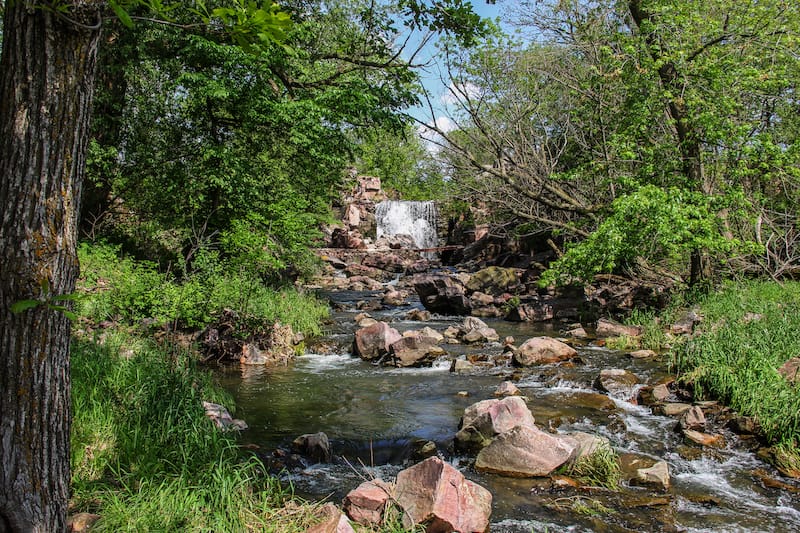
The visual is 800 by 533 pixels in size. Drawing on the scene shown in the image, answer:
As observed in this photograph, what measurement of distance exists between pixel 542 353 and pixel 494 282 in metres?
10.0

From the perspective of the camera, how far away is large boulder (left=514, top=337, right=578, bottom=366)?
10.1m

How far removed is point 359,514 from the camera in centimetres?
415

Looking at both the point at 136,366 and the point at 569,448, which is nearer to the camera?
the point at 569,448

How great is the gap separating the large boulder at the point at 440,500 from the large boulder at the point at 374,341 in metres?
6.40

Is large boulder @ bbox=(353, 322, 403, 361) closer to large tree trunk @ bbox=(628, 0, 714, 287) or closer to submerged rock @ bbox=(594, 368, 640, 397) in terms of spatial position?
submerged rock @ bbox=(594, 368, 640, 397)

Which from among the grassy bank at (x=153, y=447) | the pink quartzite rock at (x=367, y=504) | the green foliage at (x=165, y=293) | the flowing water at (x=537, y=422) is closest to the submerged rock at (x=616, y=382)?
the flowing water at (x=537, y=422)

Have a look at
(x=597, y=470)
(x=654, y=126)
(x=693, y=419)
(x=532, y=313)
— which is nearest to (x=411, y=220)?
(x=532, y=313)

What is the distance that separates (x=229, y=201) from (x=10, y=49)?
11050 mm

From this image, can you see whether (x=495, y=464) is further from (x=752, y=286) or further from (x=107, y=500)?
(x=752, y=286)

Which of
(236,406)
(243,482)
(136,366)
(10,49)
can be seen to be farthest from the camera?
(236,406)

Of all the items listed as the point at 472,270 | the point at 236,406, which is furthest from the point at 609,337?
the point at 472,270

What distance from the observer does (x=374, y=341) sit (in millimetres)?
11109

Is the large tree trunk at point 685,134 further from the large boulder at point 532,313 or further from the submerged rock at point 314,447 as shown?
the submerged rock at point 314,447

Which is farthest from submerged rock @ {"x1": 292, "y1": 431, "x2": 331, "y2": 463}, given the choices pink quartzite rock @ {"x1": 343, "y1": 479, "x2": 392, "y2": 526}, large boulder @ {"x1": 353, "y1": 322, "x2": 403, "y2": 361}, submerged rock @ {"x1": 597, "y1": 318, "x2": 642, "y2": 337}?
submerged rock @ {"x1": 597, "y1": 318, "x2": 642, "y2": 337}
